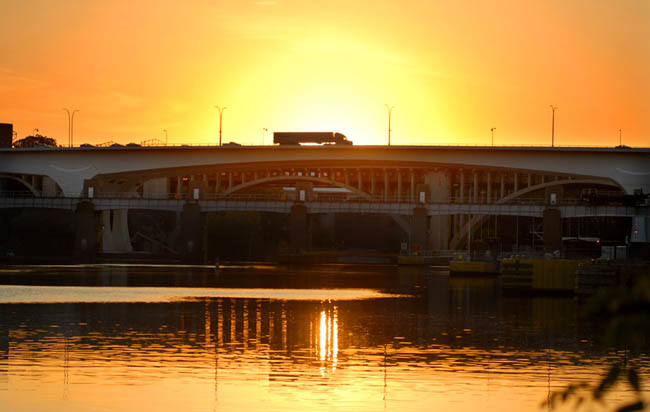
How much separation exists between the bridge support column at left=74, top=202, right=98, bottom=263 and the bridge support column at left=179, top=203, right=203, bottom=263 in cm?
1248

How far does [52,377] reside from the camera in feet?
97.8

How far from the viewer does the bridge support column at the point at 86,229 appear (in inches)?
5507

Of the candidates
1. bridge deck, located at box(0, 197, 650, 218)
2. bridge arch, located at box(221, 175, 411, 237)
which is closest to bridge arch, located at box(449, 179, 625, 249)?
bridge arch, located at box(221, 175, 411, 237)

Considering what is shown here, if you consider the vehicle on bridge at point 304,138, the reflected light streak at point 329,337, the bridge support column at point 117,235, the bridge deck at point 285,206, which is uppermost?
the vehicle on bridge at point 304,138

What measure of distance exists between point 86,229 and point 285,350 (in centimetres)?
10710

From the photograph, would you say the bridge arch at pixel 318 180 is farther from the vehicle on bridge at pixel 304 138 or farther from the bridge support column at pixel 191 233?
the bridge support column at pixel 191 233

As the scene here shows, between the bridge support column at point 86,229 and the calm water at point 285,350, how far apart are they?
2562 inches

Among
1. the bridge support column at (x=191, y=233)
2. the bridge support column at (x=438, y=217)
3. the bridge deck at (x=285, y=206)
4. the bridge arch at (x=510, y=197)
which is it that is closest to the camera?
the bridge support column at (x=191, y=233)

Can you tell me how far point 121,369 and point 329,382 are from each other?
6.71 m

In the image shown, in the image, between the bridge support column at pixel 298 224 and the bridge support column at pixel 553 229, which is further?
the bridge support column at pixel 298 224

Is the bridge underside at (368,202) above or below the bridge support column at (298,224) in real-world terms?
above

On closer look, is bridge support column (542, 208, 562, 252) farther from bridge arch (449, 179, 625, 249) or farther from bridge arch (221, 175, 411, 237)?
bridge arch (221, 175, 411, 237)

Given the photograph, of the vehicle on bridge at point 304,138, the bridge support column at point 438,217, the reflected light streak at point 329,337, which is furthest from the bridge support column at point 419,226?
the reflected light streak at point 329,337

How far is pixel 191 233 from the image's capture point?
141750mm
